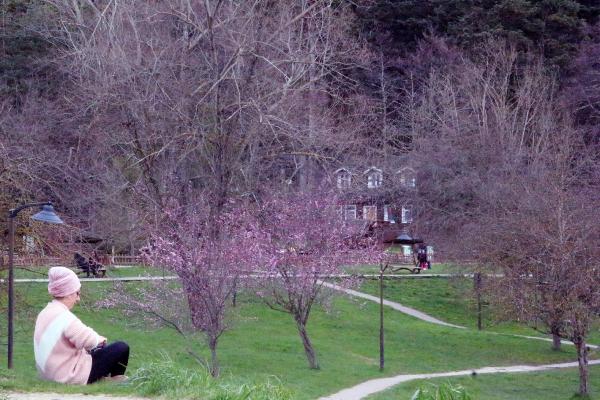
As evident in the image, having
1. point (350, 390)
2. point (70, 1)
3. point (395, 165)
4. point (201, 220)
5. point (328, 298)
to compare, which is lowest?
point (350, 390)

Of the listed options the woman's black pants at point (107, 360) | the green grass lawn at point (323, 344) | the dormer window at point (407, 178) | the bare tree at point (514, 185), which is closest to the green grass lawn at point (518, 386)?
the bare tree at point (514, 185)

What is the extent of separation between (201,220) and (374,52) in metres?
29.3

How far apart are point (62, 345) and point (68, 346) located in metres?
0.05

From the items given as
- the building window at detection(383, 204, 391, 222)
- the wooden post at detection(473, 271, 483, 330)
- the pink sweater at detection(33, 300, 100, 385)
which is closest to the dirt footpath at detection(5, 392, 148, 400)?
the pink sweater at detection(33, 300, 100, 385)

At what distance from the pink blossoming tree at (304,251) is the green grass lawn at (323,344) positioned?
1.11m

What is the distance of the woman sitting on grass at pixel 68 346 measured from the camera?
307 inches

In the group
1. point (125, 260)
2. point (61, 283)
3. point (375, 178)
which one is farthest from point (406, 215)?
point (61, 283)

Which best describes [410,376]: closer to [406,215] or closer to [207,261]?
[207,261]

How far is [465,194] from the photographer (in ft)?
153

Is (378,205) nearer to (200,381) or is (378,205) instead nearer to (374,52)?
(374,52)

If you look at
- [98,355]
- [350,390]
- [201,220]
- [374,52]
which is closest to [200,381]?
[98,355]

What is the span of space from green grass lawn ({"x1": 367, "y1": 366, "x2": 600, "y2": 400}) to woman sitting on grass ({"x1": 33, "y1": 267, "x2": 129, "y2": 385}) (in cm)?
1362

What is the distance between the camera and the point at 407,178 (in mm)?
51375

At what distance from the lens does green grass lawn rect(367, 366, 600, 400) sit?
22781mm
